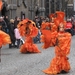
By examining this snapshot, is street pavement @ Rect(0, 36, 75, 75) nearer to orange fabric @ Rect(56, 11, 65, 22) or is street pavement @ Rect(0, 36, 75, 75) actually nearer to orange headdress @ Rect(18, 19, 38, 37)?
orange headdress @ Rect(18, 19, 38, 37)

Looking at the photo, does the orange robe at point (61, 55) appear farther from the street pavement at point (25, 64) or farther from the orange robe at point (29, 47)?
the orange robe at point (29, 47)

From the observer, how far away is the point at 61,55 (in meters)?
11.7

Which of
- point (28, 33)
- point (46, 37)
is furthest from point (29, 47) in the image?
point (46, 37)

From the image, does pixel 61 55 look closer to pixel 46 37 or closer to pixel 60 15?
pixel 46 37

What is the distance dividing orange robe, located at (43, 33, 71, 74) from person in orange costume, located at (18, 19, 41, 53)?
6084 mm

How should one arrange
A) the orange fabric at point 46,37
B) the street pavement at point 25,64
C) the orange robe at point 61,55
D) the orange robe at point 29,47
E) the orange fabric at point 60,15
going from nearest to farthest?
1. the orange fabric at point 46,37
2. the orange robe at point 61,55
3. the orange fabric at point 60,15
4. the street pavement at point 25,64
5. the orange robe at point 29,47

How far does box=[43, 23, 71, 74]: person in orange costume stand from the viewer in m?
11.6

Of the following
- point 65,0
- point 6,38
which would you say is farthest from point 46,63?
point 65,0

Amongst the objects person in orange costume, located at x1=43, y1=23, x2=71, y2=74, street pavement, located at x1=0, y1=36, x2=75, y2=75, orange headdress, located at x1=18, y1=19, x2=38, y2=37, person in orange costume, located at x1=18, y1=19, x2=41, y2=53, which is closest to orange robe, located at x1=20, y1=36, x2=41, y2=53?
person in orange costume, located at x1=18, y1=19, x2=41, y2=53

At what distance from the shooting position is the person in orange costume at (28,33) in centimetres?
1786

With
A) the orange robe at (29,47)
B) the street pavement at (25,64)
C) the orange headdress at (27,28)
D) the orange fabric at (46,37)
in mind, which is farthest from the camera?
the orange headdress at (27,28)

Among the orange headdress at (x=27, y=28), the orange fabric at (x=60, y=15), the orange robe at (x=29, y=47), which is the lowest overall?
the orange robe at (x=29, y=47)

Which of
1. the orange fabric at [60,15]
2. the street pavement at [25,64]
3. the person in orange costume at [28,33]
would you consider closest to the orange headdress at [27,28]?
the person in orange costume at [28,33]

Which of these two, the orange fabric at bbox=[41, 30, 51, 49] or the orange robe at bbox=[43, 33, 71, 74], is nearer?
the orange fabric at bbox=[41, 30, 51, 49]
